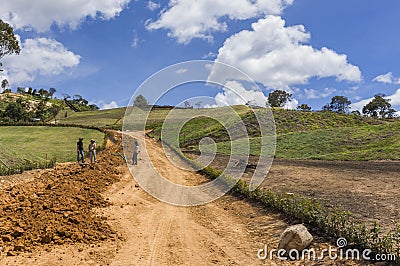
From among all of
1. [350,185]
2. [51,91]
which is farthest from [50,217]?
[51,91]

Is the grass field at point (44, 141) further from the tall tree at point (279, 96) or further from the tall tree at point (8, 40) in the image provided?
the tall tree at point (279, 96)

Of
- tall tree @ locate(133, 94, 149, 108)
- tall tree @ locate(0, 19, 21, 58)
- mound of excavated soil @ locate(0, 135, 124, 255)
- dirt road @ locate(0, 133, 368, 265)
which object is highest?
tall tree @ locate(0, 19, 21, 58)

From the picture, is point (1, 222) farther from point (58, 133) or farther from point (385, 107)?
point (385, 107)

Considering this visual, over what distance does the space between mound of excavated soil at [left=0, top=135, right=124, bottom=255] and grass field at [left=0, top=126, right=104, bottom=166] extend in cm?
1118

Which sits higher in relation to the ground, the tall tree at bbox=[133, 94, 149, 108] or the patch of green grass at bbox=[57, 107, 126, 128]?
the patch of green grass at bbox=[57, 107, 126, 128]

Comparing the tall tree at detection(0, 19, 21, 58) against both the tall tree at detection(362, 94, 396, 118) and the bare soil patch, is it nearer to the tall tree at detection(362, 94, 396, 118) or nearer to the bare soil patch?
Answer: the bare soil patch

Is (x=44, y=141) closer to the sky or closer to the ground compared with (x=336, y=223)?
closer to the sky

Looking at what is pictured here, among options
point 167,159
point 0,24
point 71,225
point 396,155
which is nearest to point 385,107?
point 396,155

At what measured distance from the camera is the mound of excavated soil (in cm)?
805

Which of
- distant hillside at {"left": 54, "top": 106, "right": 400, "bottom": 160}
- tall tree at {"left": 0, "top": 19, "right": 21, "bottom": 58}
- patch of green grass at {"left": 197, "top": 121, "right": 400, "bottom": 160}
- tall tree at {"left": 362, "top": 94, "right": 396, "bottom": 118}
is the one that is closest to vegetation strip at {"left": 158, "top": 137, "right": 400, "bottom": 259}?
distant hillside at {"left": 54, "top": 106, "right": 400, "bottom": 160}

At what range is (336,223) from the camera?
806 cm

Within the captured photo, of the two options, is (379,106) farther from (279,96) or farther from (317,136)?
(317,136)

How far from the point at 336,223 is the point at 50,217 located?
783 cm

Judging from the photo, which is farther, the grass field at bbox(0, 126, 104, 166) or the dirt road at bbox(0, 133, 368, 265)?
the grass field at bbox(0, 126, 104, 166)
